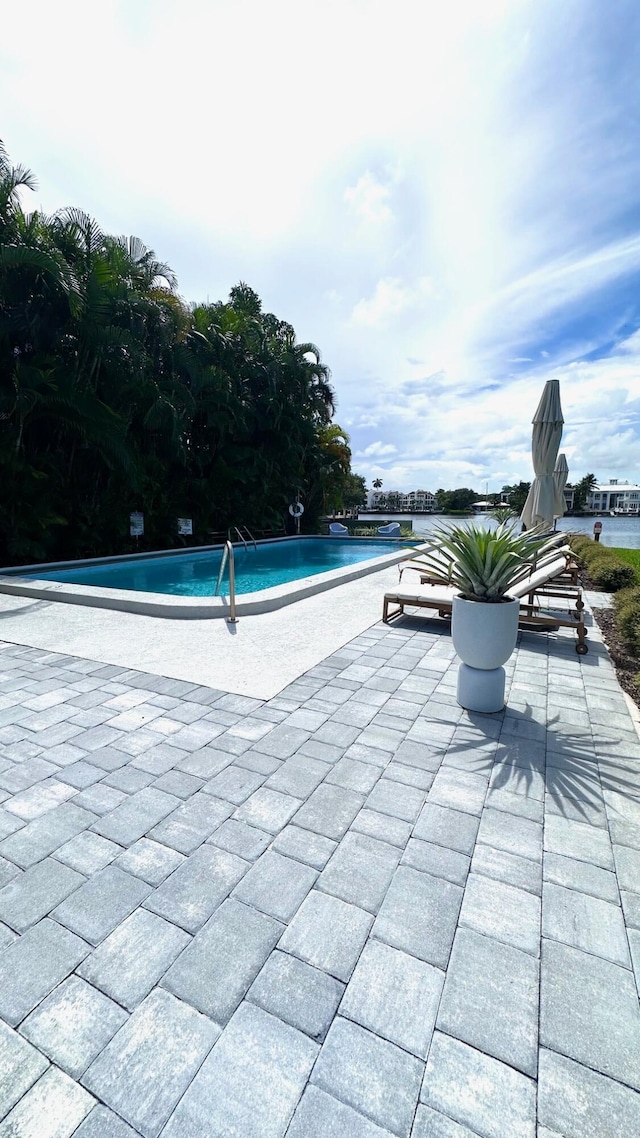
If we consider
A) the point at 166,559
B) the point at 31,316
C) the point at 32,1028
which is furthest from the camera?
the point at 166,559

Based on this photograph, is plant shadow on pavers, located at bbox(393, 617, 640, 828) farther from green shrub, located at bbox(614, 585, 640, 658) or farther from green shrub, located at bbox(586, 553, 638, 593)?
green shrub, located at bbox(586, 553, 638, 593)

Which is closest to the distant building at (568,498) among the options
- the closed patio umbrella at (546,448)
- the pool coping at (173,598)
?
the closed patio umbrella at (546,448)

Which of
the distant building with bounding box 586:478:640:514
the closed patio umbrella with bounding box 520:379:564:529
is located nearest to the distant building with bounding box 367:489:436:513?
the distant building with bounding box 586:478:640:514

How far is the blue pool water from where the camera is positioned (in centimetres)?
964

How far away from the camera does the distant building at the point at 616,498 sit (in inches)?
2788

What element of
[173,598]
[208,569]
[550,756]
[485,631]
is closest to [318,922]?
[550,756]

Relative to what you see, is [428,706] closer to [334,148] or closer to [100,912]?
[100,912]

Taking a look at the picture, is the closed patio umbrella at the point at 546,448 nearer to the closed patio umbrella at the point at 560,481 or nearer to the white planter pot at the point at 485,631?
the closed patio umbrella at the point at 560,481

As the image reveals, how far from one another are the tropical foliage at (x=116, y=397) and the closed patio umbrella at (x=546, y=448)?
866cm

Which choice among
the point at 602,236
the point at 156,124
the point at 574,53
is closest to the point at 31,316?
the point at 156,124

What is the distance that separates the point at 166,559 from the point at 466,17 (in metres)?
11.0

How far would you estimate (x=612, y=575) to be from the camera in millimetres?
7398

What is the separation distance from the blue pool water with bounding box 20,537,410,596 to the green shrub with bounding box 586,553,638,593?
19.8ft

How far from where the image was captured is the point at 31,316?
9203 mm
